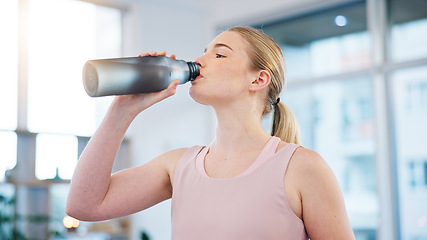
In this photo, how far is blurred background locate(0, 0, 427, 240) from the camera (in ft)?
13.5

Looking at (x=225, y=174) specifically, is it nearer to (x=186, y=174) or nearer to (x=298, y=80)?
(x=186, y=174)

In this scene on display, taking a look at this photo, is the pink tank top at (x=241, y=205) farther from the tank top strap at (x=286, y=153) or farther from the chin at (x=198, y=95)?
the chin at (x=198, y=95)

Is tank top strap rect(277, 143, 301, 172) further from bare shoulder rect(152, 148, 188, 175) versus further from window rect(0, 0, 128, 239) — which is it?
window rect(0, 0, 128, 239)

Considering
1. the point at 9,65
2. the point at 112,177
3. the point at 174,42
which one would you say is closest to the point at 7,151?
the point at 9,65

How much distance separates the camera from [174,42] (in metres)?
5.11

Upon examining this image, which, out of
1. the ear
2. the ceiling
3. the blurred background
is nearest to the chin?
the ear

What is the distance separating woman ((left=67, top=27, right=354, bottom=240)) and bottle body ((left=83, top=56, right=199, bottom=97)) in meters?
0.02

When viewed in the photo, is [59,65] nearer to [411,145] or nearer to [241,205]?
[411,145]

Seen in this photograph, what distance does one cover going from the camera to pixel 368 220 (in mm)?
4363

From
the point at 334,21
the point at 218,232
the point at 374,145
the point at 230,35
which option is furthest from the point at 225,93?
the point at 334,21

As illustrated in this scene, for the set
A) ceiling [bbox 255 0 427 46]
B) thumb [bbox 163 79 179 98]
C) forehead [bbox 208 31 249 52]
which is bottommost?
thumb [bbox 163 79 179 98]

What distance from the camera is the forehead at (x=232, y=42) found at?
1179 millimetres

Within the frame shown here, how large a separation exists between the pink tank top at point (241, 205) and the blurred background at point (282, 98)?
2924 millimetres

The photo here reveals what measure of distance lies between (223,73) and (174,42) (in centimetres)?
403
